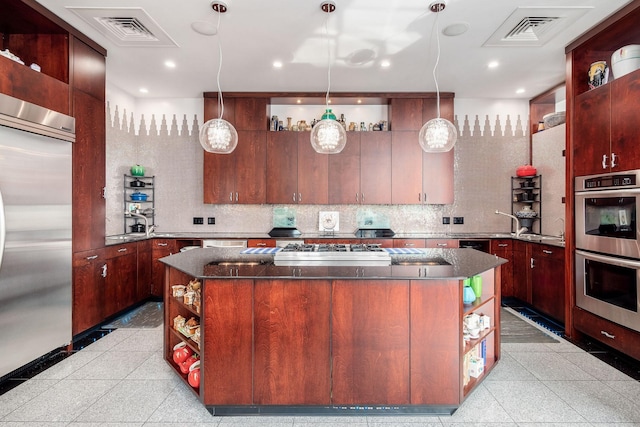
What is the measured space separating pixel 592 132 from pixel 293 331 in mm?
3147

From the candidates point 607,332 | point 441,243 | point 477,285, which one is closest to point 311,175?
point 441,243

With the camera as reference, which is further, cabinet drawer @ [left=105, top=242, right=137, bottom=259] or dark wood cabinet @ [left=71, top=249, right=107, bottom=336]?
cabinet drawer @ [left=105, top=242, right=137, bottom=259]

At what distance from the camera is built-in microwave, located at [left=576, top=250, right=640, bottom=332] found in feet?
8.43

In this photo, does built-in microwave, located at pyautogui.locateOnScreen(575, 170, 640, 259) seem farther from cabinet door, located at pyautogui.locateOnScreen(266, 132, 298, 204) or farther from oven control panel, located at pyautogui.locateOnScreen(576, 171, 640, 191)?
cabinet door, located at pyautogui.locateOnScreen(266, 132, 298, 204)

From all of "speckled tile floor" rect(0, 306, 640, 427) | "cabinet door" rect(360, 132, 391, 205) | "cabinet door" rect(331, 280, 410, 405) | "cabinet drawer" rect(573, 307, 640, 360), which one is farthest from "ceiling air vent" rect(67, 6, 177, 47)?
"cabinet drawer" rect(573, 307, 640, 360)

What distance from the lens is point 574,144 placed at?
3180 mm

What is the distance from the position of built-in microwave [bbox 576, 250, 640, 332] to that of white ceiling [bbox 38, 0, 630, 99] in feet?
6.88

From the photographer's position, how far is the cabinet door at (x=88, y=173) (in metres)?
3.07

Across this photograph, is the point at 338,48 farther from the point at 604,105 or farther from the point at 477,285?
the point at 477,285

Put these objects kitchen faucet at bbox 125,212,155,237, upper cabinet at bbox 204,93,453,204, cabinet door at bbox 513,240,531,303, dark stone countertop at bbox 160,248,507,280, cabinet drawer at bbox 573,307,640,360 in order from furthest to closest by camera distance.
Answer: upper cabinet at bbox 204,93,453,204 < kitchen faucet at bbox 125,212,155,237 < cabinet door at bbox 513,240,531,303 < cabinet drawer at bbox 573,307,640,360 < dark stone countertop at bbox 160,248,507,280

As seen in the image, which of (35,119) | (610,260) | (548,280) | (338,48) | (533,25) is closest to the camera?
(35,119)

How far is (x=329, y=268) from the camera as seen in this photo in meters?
2.11

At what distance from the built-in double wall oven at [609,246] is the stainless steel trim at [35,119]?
4.65 m

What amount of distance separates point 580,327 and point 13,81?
5184mm
